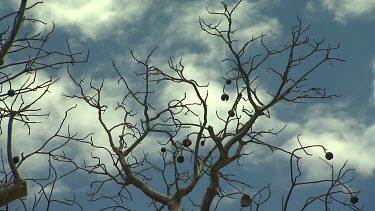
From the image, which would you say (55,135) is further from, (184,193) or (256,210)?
(256,210)

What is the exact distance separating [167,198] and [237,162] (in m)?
1.13

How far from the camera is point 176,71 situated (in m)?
7.50

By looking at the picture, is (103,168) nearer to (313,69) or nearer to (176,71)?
(176,71)

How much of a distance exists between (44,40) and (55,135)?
1.11 m

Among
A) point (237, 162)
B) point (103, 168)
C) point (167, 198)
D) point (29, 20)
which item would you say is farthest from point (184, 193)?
point (29, 20)

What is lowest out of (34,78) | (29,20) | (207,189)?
(207,189)

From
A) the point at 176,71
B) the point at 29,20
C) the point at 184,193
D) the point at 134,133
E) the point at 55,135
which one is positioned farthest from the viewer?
the point at 134,133

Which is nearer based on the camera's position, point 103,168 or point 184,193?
point 184,193

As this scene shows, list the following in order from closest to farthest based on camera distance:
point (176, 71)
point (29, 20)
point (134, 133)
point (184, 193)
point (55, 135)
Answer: point (29, 20) → point (55, 135) → point (184, 193) → point (176, 71) → point (134, 133)

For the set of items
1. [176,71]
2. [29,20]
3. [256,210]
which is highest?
[176,71]

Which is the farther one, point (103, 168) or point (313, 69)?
point (103, 168)

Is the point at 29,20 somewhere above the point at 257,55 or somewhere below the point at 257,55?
below

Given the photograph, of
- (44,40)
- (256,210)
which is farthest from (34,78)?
(256,210)

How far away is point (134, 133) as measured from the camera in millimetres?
8219
